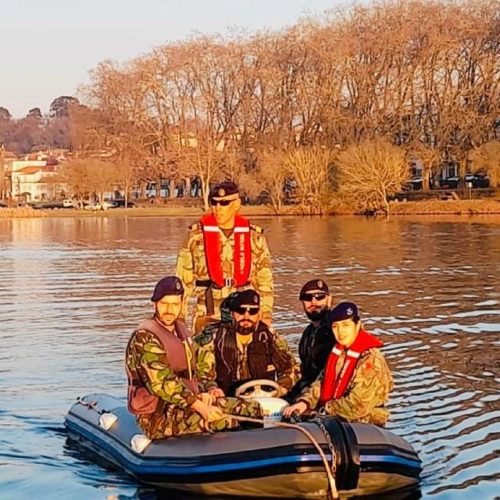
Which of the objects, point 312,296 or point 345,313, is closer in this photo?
point 345,313

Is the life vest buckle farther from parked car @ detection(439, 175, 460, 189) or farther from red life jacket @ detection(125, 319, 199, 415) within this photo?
parked car @ detection(439, 175, 460, 189)

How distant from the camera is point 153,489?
8875mm

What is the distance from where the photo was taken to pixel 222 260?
1002 centimetres

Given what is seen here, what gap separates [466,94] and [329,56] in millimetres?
9936

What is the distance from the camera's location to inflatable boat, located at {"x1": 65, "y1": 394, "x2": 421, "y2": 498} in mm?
8078

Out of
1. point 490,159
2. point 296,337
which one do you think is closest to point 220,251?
point 296,337

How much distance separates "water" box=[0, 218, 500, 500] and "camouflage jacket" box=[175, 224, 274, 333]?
187cm

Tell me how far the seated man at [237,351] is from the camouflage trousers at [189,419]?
0.43 meters

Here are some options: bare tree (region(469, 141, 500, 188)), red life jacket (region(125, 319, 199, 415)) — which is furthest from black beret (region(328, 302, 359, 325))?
bare tree (region(469, 141, 500, 188))

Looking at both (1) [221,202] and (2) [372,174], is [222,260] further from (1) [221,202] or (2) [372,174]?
(2) [372,174]

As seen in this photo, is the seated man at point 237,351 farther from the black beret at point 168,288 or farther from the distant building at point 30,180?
the distant building at point 30,180

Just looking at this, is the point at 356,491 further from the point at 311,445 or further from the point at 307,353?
the point at 307,353

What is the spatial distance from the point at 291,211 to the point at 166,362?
6664 centimetres

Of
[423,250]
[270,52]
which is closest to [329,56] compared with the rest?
[270,52]
